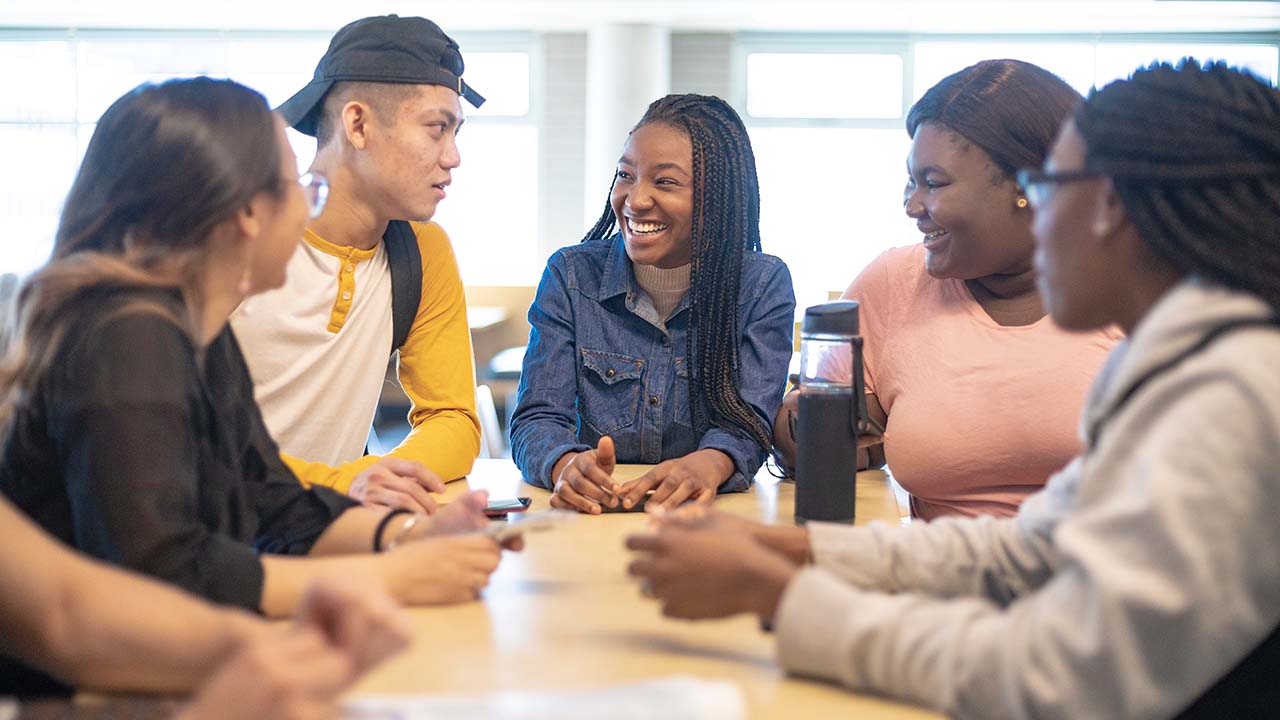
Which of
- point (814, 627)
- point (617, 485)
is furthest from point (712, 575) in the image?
point (617, 485)

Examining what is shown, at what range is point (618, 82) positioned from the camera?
8.66 m

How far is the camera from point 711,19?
349 inches

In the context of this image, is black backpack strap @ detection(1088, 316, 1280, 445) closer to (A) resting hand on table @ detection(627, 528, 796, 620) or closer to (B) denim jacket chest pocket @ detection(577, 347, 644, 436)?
(A) resting hand on table @ detection(627, 528, 796, 620)

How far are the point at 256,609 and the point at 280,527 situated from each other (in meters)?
0.31

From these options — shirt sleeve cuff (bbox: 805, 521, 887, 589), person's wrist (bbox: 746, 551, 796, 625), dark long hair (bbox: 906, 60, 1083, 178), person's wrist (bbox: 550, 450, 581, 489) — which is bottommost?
person's wrist (bbox: 550, 450, 581, 489)

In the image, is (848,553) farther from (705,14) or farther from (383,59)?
(705,14)

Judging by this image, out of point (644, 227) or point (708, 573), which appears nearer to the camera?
point (708, 573)

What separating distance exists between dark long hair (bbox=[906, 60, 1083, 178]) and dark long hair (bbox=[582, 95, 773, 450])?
498 mm

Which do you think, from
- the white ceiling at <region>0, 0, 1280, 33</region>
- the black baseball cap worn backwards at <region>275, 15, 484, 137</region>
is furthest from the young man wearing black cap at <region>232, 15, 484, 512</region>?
the white ceiling at <region>0, 0, 1280, 33</region>

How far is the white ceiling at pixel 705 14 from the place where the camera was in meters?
8.45

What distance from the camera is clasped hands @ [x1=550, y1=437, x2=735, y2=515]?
76.8 inches

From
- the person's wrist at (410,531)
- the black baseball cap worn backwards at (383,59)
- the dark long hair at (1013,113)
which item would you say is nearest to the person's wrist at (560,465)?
the person's wrist at (410,531)

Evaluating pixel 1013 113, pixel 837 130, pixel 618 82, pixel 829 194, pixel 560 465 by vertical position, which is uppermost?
pixel 618 82

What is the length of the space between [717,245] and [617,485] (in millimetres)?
710
